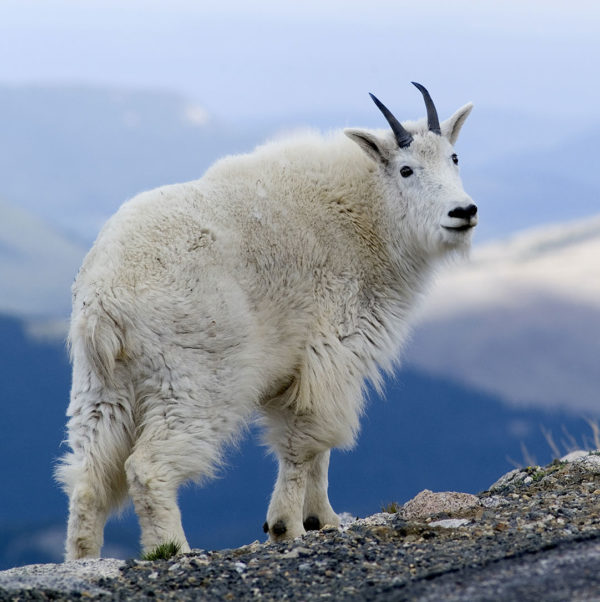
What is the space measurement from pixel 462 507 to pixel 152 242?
335 centimetres

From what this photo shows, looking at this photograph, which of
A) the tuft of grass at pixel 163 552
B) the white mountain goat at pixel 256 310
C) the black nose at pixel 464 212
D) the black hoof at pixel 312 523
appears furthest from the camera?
the black hoof at pixel 312 523

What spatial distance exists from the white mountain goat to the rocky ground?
0.86 m

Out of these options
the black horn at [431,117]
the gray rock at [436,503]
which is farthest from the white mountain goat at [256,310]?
the gray rock at [436,503]

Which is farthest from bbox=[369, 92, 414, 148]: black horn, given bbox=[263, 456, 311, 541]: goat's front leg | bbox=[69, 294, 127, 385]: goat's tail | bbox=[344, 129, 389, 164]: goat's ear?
bbox=[69, 294, 127, 385]: goat's tail

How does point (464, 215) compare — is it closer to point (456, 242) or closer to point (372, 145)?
point (456, 242)

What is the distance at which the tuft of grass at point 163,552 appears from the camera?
629cm

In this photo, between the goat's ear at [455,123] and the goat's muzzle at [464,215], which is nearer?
the goat's muzzle at [464,215]

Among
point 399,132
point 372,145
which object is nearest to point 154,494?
point 372,145

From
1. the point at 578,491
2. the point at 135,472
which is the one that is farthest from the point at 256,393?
the point at 578,491

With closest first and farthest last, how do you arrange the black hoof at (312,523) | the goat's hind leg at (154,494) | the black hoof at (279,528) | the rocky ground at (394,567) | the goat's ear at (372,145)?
the rocky ground at (394,567), the goat's hind leg at (154,494), the black hoof at (279,528), the goat's ear at (372,145), the black hoof at (312,523)

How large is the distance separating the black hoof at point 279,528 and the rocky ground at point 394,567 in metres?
0.68

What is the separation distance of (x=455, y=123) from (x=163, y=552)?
4.65 meters

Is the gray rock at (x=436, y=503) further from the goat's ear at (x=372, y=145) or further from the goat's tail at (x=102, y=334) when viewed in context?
the goat's ear at (x=372, y=145)

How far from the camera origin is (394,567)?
527cm
